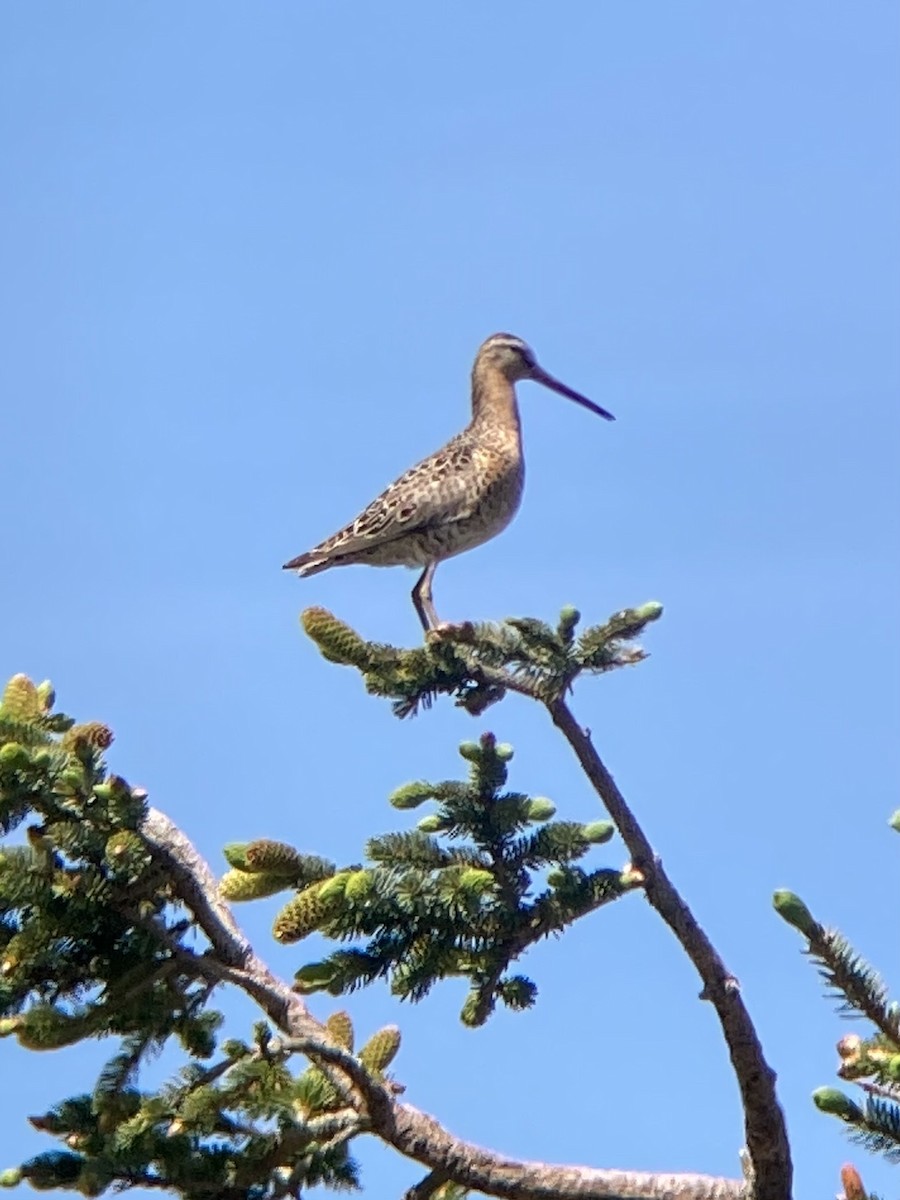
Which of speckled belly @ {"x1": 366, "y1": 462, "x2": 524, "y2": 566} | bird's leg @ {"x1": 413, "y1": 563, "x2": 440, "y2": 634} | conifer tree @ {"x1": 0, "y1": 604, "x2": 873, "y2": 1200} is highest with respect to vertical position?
speckled belly @ {"x1": 366, "y1": 462, "x2": 524, "y2": 566}

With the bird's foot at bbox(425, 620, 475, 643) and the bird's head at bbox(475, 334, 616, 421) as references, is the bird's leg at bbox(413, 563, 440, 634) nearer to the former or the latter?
the bird's head at bbox(475, 334, 616, 421)

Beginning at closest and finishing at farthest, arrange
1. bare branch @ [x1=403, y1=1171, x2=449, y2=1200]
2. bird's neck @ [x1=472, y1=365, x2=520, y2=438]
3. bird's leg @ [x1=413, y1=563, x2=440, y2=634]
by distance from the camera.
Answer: bare branch @ [x1=403, y1=1171, x2=449, y2=1200], bird's leg @ [x1=413, y1=563, x2=440, y2=634], bird's neck @ [x1=472, y1=365, x2=520, y2=438]

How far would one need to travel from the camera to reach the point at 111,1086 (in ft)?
17.0

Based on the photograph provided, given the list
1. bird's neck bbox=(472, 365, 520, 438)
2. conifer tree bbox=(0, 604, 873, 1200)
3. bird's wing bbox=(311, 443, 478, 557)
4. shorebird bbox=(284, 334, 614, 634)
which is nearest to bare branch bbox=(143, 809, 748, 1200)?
conifer tree bbox=(0, 604, 873, 1200)

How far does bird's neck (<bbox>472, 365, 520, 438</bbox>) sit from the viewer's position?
12133mm

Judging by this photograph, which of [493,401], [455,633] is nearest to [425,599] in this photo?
[493,401]

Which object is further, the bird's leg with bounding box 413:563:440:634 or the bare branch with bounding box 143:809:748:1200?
the bird's leg with bounding box 413:563:440:634

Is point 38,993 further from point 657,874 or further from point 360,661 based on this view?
point 657,874

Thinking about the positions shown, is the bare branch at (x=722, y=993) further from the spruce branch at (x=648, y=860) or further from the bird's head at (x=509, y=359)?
the bird's head at (x=509, y=359)

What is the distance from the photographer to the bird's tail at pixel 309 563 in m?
10.6

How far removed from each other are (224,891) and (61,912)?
455 millimetres

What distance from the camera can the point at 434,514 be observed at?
10.7 meters

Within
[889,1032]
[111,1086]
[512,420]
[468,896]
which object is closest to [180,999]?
[111,1086]

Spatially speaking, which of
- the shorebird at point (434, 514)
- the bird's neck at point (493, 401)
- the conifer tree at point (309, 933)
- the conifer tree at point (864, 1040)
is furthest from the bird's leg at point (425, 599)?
the conifer tree at point (864, 1040)
